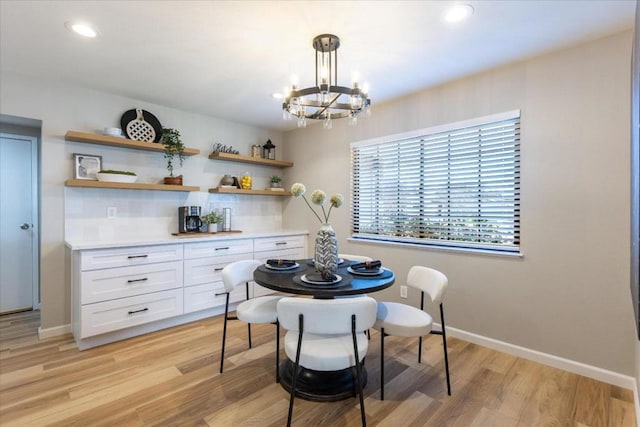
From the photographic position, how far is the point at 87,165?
10.2 feet

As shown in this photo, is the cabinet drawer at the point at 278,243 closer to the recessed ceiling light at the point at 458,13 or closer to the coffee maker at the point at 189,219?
the coffee maker at the point at 189,219

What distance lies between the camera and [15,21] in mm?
2010

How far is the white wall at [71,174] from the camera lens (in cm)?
292

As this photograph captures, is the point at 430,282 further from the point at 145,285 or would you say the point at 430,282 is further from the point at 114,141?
the point at 114,141

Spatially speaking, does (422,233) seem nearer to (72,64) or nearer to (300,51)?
(300,51)

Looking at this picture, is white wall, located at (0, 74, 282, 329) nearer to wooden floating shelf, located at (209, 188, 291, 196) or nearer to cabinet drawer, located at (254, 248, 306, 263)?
wooden floating shelf, located at (209, 188, 291, 196)

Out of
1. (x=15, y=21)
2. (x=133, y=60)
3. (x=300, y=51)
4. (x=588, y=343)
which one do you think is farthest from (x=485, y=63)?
(x=15, y=21)

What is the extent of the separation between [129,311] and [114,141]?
1685 mm

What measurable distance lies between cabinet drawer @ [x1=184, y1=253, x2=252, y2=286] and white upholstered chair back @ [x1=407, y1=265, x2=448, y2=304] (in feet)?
6.90

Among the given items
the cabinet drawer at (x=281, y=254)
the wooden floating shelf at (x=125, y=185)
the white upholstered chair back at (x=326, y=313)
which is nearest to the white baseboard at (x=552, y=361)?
the white upholstered chair back at (x=326, y=313)

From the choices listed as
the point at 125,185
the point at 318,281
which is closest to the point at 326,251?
the point at 318,281

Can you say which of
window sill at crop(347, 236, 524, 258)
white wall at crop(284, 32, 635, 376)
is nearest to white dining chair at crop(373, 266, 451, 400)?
window sill at crop(347, 236, 524, 258)

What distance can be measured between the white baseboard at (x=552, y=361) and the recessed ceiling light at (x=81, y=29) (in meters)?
3.76

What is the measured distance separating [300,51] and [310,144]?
78.9 inches
